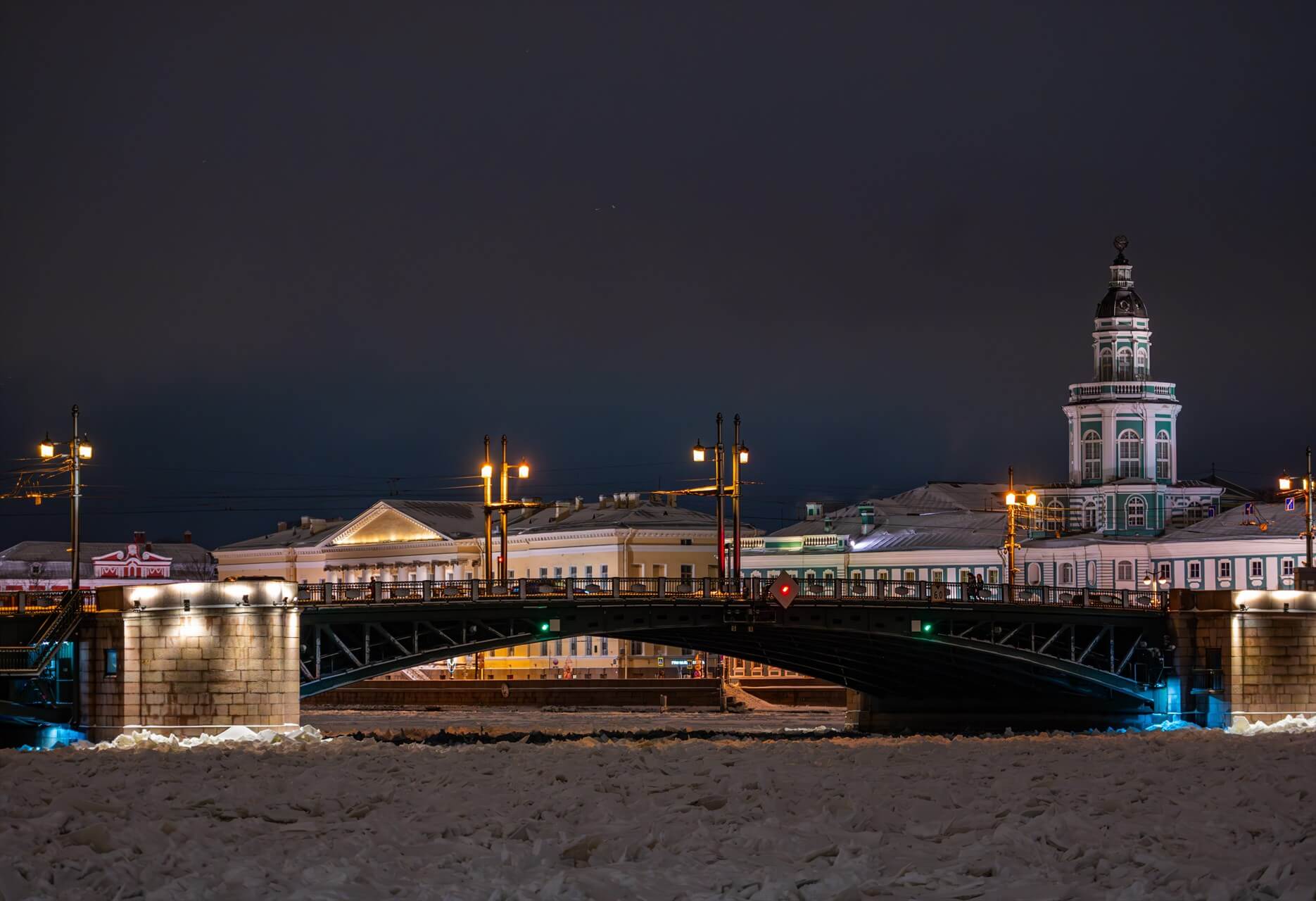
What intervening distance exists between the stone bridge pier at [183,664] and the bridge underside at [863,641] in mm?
2052

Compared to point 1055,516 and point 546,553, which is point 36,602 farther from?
point 1055,516

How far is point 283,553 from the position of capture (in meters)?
147

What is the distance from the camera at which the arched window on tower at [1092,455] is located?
126 meters

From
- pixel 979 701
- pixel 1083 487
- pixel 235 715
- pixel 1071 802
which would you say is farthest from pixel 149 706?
pixel 1083 487

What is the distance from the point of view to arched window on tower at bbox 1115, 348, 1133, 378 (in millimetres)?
125062

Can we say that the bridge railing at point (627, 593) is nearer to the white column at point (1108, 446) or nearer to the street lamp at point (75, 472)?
the street lamp at point (75, 472)

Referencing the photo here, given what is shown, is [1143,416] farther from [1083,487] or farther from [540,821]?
[540,821]

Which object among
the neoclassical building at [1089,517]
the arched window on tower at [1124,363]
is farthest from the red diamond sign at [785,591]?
the arched window on tower at [1124,363]

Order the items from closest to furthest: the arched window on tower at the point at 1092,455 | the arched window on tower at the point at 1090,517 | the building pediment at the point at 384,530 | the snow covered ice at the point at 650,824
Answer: the snow covered ice at the point at 650,824
the arched window on tower at the point at 1090,517
the arched window on tower at the point at 1092,455
the building pediment at the point at 384,530

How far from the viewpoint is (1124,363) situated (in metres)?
125

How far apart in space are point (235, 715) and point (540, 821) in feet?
57.5

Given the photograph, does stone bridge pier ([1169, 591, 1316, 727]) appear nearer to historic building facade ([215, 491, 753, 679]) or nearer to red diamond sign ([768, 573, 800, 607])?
red diamond sign ([768, 573, 800, 607])

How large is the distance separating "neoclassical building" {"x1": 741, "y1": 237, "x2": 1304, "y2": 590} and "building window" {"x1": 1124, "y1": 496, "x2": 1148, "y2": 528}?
0.16 ft

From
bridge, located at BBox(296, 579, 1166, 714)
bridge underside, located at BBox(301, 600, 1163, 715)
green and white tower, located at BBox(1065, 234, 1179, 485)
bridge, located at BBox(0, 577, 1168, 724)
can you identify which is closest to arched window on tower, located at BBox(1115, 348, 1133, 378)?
green and white tower, located at BBox(1065, 234, 1179, 485)
